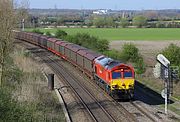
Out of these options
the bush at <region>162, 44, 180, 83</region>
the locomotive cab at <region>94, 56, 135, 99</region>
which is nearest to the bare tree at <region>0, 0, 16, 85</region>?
the locomotive cab at <region>94, 56, 135, 99</region>

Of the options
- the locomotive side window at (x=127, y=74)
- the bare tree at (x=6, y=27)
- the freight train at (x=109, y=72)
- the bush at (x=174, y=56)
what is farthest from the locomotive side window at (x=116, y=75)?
the bush at (x=174, y=56)

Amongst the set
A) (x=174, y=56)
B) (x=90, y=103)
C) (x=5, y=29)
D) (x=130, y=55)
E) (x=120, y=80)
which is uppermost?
(x=5, y=29)

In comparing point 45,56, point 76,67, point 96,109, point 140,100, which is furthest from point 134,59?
point 96,109

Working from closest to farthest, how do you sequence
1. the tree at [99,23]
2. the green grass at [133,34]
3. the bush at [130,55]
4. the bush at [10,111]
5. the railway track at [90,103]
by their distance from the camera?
1. the bush at [10,111]
2. the railway track at [90,103]
3. the bush at [130,55]
4. the green grass at [133,34]
5. the tree at [99,23]

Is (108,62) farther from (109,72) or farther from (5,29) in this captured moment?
(5,29)

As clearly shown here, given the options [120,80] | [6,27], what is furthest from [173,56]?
[6,27]

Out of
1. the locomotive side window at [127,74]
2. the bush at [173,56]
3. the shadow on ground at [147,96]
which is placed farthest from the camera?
the bush at [173,56]

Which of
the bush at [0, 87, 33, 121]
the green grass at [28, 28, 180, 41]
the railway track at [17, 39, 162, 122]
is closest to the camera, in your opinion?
the bush at [0, 87, 33, 121]

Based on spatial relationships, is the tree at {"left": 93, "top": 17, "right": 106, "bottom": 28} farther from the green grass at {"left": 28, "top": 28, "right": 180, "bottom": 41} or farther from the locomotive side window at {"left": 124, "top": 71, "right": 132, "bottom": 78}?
the locomotive side window at {"left": 124, "top": 71, "right": 132, "bottom": 78}

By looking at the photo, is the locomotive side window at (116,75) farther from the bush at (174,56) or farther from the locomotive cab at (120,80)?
the bush at (174,56)

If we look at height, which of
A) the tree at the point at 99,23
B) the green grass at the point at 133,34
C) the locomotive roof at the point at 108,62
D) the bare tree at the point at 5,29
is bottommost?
the green grass at the point at 133,34

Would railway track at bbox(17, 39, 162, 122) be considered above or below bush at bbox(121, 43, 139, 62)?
below

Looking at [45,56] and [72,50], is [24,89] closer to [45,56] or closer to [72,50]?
[72,50]

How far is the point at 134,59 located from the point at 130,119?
26375 mm
